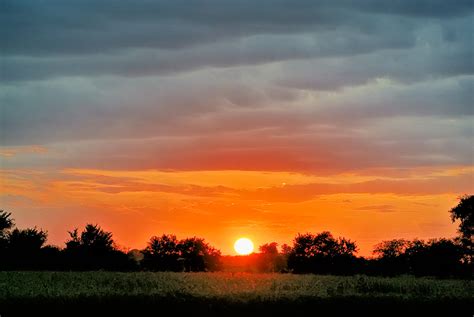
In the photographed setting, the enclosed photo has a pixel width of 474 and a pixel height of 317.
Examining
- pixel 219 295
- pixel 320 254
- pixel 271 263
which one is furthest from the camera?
pixel 271 263

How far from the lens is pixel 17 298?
31719 mm

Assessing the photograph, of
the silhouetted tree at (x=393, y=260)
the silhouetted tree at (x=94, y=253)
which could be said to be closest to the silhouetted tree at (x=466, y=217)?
the silhouetted tree at (x=393, y=260)

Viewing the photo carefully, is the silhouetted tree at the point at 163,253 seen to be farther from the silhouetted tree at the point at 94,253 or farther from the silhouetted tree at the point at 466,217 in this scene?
the silhouetted tree at the point at 466,217

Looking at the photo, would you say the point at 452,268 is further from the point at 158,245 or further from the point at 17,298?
the point at 17,298

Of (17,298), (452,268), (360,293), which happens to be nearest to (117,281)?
(17,298)

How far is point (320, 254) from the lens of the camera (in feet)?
205

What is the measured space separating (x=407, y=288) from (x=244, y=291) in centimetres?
1079

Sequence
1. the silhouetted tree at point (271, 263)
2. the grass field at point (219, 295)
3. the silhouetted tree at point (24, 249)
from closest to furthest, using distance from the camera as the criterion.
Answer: the grass field at point (219, 295) → the silhouetted tree at point (24, 249) → the silhouetted tree at point (271, 263)

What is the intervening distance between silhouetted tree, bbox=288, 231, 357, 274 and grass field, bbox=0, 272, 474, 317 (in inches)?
692

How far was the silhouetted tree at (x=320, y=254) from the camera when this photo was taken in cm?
6079

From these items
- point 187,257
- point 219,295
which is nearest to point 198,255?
point 187,257

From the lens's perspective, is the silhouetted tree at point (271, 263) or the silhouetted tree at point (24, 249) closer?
the silhouetted tree at point (24, 249)

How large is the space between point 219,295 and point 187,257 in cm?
3077

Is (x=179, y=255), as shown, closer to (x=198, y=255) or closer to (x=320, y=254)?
(x=198, y=255)
